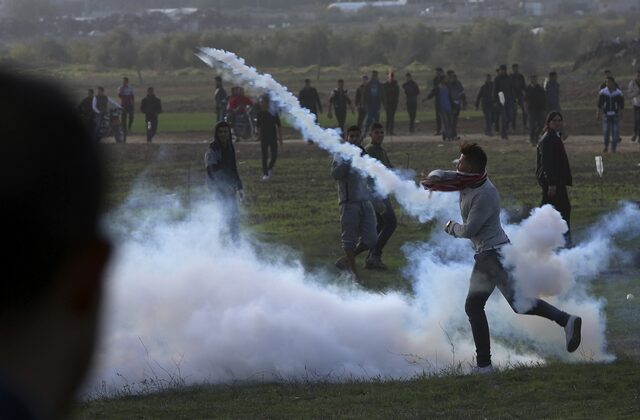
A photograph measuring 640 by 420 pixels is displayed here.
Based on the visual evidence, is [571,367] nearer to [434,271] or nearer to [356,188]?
[434,271]

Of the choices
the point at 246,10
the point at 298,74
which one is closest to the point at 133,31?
the point at 246,10

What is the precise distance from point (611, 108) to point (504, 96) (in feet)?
15.4

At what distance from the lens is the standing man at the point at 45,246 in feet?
20.7

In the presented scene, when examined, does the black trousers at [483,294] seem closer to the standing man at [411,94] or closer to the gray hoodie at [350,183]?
the gray hoodie at [350,183]

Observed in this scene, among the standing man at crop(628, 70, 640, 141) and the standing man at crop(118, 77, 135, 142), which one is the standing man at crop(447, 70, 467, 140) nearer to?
the standing man at crop(628, 70, 640, 141)

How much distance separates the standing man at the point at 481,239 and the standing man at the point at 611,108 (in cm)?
1904

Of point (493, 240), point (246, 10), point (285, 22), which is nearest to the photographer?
point (493, 240)

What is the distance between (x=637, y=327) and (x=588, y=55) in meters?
48.5

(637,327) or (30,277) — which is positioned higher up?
(30,277)

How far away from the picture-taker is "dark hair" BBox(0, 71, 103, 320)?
649 centimetres

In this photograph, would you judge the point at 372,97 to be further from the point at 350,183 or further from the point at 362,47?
the point at 362,47

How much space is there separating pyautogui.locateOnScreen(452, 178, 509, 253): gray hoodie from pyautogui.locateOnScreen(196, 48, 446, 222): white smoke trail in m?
1.90

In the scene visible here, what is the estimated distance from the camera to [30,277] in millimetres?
6641

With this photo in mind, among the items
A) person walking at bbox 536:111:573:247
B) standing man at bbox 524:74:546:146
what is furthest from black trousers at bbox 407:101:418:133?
person walking at bbox 536:111:573:247
